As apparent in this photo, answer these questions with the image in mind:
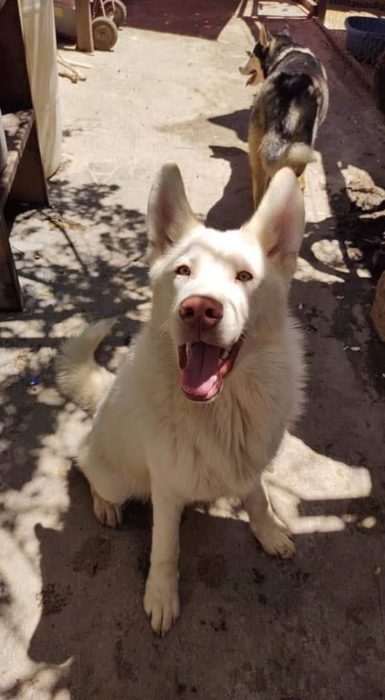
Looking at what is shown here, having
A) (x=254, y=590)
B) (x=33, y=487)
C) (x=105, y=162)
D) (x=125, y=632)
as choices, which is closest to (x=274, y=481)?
(x=254, y=590)

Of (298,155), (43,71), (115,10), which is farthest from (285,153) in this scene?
(115,10)

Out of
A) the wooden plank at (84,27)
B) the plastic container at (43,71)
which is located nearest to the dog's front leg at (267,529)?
the plastic container at (43,71)

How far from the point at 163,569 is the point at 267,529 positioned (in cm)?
59

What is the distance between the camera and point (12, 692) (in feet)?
7.12

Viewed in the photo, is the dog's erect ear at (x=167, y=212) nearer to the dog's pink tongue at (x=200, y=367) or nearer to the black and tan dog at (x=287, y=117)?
the dog's pink tongue at (x=200, y=367)

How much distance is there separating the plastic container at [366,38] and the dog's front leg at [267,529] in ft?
31.1

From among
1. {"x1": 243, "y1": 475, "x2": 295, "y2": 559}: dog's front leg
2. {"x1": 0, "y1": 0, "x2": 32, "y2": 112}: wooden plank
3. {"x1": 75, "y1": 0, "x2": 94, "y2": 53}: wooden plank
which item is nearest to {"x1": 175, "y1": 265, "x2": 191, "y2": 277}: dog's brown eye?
{"x1": 243, "y1": 475, "x2": 295, "y2": 559}: dog's front leg

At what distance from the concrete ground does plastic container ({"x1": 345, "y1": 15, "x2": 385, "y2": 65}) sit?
15.8 ft

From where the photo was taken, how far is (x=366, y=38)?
9.15m

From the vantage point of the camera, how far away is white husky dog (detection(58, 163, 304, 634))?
74.0 inches

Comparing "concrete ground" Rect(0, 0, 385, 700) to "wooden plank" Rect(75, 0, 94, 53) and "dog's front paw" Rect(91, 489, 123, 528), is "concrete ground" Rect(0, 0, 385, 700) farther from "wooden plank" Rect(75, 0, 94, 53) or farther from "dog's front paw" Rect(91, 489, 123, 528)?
"wooden plank" Rect(75, 0, 94, 53)

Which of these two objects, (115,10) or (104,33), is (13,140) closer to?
(104,33)

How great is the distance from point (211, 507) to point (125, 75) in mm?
7832

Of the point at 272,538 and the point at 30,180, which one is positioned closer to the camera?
the point at 272,538
